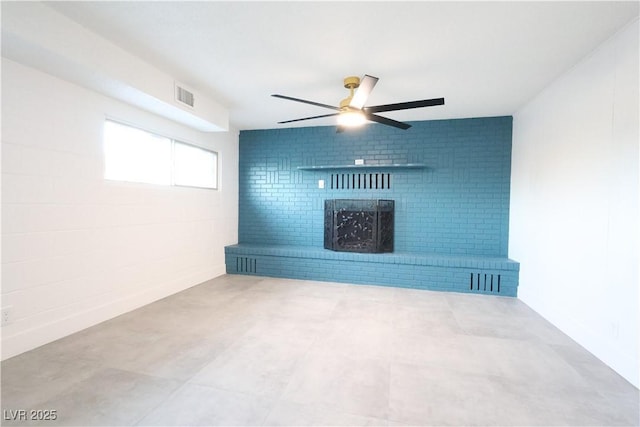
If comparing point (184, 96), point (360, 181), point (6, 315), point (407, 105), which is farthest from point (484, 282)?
point (6, 315)

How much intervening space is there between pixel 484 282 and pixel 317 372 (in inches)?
123

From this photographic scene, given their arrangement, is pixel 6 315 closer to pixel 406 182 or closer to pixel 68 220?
pixel 68 220

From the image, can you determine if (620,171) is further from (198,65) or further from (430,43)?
(198,65)

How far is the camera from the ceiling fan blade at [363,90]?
8.33 ft

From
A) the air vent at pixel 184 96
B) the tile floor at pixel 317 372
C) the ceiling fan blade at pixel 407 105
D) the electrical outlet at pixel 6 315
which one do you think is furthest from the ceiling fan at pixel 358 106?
the electrical outlet at pixel 6 315

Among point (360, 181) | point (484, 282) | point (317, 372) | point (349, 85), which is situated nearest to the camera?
point (317, 372)

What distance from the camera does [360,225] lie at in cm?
479

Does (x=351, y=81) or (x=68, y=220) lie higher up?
(x=351, y=81)

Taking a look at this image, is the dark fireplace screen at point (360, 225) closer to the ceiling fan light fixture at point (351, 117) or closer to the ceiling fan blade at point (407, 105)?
the ceiling fan light fixture at point (351, 117)

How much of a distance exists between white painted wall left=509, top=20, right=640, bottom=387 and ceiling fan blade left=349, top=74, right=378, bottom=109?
1.93 m

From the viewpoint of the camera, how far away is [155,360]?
2.29 m

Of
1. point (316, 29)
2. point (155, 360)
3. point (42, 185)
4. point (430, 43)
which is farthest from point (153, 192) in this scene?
point (430, 43)

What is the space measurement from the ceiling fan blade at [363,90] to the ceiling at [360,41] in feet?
0.82

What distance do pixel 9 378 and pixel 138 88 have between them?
8.34ft
